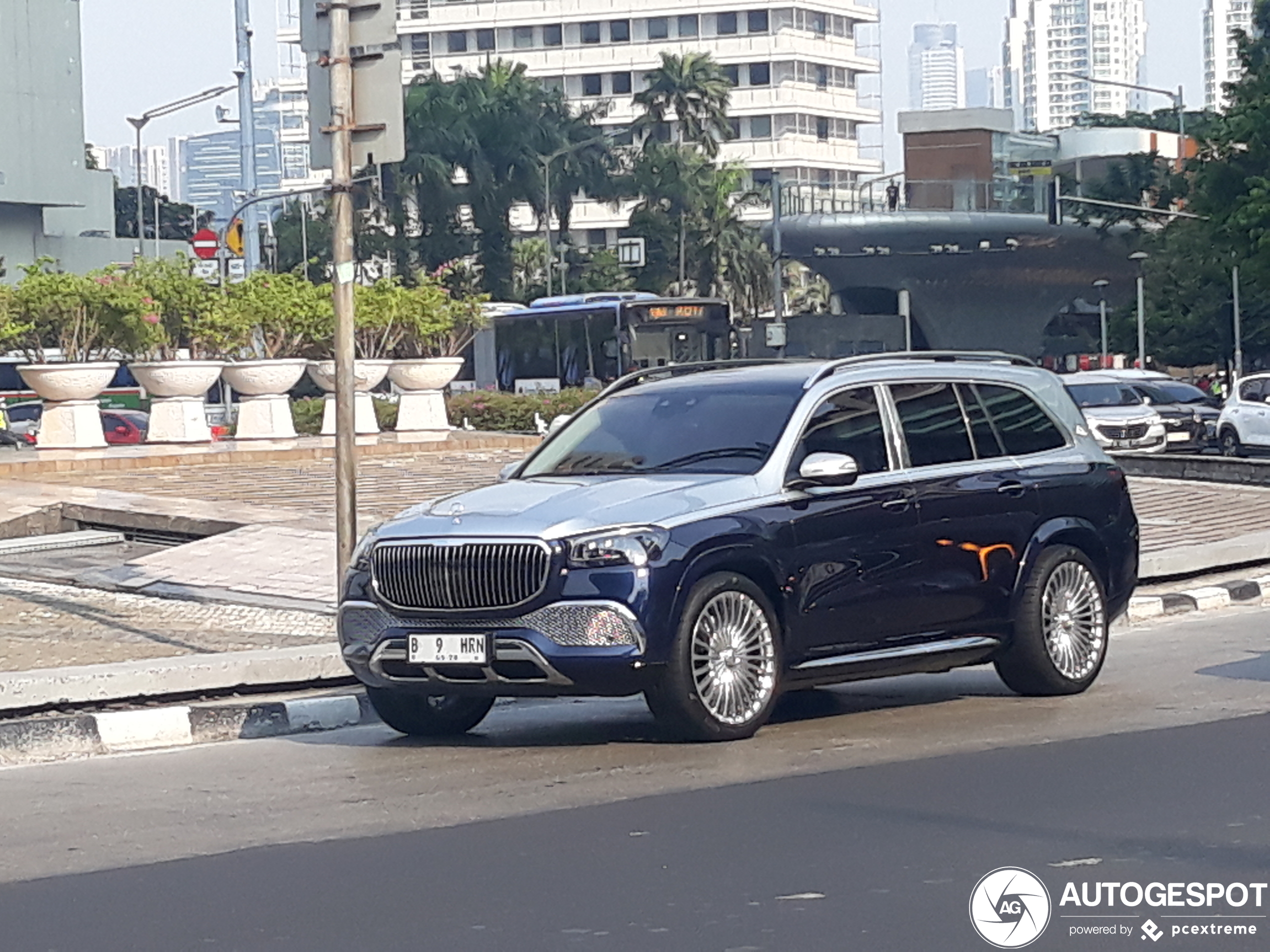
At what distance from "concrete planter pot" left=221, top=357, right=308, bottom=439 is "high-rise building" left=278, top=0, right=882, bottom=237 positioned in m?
104

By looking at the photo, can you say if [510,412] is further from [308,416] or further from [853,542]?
[853,542]

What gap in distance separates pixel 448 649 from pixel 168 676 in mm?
2638

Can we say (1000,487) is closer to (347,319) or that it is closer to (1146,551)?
(347,319)

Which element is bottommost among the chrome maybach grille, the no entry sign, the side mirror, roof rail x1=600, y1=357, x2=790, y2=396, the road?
the road

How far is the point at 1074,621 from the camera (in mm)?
10703

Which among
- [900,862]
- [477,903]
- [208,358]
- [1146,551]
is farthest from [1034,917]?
[208,358]

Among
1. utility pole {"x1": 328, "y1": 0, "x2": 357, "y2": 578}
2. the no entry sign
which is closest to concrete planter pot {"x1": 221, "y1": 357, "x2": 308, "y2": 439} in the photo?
utility pole {"x1": 328, "y1": 0, "x2": 357, "y2": 578}

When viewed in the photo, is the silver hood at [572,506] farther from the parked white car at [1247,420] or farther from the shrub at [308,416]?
the parked white car at [1247,420]

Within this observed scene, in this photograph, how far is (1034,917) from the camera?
5691mm

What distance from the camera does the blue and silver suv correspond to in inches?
345

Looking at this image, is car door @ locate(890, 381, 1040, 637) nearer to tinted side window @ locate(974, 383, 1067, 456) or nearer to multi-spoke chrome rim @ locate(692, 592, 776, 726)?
tinted side window @ locate(974, 383, 1067, 456)

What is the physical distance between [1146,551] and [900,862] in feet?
36.4

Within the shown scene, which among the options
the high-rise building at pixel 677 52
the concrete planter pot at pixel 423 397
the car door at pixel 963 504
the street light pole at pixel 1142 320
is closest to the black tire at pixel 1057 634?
the car door at pixel 963 504

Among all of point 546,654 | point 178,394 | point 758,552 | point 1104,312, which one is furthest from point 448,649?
point 1104,312
